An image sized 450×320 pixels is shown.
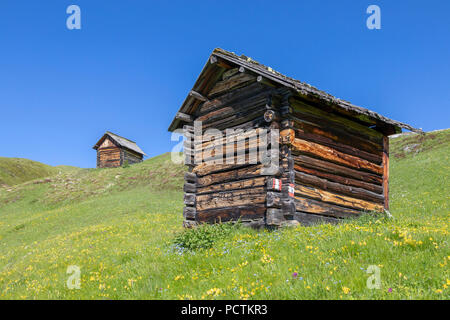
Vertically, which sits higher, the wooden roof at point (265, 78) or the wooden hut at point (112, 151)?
the wooden hut at point (112, 151)

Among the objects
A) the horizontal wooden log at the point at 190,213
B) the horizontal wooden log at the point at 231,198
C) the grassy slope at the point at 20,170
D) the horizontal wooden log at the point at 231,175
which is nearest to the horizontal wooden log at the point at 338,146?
the horizontal wooden log at the point at 231,175

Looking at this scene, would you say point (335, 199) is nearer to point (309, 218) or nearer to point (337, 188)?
point (337, 188)

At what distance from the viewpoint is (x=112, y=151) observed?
184ft

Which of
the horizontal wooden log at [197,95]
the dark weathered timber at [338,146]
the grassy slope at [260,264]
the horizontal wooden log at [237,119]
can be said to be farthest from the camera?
the horizontal wooden log at [197,95]

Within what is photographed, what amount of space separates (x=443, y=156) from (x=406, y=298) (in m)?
32.2

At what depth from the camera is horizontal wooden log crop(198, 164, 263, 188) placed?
11633 mm

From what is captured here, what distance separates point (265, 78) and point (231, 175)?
12.4 ft

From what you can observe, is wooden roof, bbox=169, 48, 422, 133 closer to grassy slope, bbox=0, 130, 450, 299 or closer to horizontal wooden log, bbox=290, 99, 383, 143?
horizontal wooden log, bbox=290, 99, 383, 143

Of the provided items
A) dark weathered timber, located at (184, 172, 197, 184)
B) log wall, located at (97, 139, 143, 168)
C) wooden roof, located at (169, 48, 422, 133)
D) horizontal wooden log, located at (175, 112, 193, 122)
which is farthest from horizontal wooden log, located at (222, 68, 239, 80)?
log wall, located at (97, 139, 143, 168)

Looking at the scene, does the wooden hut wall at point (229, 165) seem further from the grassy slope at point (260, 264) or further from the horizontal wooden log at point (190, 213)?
the grassy slope at point (260, 264)

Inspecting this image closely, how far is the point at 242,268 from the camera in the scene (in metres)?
7.10

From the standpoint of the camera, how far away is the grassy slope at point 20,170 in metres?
88.3
